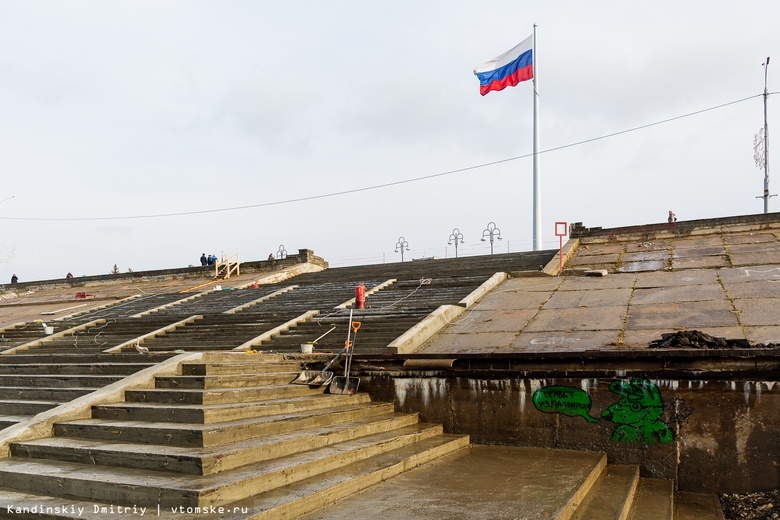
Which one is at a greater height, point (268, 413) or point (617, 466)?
point (268, 413)

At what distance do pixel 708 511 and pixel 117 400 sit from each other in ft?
24.3

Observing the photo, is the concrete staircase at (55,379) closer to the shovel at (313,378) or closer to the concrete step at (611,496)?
the shovel at (313,378)

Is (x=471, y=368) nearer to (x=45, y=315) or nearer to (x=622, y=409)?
(x=622, y=409)

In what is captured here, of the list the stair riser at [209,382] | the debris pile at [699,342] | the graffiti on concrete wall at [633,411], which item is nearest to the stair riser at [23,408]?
Result: the stair riser at [209,382]

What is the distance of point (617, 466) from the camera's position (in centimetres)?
754

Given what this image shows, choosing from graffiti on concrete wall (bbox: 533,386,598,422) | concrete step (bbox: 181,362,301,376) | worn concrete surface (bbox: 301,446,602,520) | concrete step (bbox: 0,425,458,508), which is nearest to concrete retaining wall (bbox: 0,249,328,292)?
concrete step (bbox: 181,362,301,376)

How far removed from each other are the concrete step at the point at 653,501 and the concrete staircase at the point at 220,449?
2.37 meters

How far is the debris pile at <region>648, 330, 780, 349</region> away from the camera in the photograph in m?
7.56

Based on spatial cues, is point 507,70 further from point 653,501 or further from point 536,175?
point 653,501

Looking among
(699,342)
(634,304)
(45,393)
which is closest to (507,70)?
(634,304)

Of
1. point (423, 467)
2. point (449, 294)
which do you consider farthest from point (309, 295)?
point (423, 467)

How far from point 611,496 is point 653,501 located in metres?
0.75

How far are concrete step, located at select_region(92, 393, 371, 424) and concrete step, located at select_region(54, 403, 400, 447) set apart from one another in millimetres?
139

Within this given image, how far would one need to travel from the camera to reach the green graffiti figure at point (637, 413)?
24.6 feet
